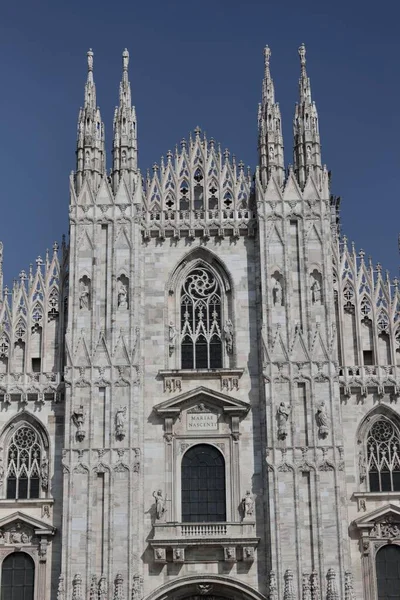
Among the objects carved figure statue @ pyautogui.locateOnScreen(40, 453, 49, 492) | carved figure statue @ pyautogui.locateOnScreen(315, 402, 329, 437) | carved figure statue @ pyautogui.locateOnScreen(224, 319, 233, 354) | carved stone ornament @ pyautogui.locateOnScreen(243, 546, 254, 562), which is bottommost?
carved stone ornament @ pyautogui.locateOnScreen(243, 546, 254, 562)

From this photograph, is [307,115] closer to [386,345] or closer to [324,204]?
[324,204]

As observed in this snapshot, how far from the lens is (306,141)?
108 feet

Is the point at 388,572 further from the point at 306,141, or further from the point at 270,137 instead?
the point at 270,137

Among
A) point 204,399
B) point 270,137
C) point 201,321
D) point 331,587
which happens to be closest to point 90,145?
point 270,137

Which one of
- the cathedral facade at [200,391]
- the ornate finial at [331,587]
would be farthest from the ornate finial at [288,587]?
the ornate finial at [331,587]

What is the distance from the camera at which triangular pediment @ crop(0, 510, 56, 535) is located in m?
29.4

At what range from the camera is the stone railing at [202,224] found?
32406mm

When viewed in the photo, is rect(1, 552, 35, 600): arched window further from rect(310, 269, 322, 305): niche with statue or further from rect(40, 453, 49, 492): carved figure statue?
rect(310, 269, 322, 305): niche with statue

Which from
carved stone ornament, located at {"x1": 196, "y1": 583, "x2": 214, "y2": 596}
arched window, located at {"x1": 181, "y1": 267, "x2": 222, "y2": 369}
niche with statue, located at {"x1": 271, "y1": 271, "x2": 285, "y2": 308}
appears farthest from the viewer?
arched window, located at {"x1": 181, "y1": 267, "x2": 222, "y2": 369}

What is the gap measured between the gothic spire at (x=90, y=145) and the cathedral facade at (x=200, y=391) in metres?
0.07

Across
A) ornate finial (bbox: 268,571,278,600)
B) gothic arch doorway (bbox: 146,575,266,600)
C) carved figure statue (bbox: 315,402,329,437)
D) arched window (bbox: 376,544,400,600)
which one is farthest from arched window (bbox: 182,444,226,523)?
arched window (bbox: 376,544,400,600)

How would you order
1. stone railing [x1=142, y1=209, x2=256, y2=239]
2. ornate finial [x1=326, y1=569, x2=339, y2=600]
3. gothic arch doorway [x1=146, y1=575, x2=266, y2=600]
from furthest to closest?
1. stone railing [x1=142, y1=209, x2=256, y2=239]
2. gothic arch doorway [x1=146, y1=575, x2=266, y2=600]
3. ornate finial [x1=326, y1=569, x2=339, y2=600]

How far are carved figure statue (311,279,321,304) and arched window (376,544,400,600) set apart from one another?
6830 millimetres

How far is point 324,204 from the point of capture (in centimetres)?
3219
